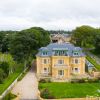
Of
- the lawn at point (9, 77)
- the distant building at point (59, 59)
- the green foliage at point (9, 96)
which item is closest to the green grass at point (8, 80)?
the lawn at point (9, 77)

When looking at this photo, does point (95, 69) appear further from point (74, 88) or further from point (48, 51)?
point (74, 88)

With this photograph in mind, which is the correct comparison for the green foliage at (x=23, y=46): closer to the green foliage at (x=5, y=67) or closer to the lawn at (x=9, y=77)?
the lawn at (x=9, y=77)

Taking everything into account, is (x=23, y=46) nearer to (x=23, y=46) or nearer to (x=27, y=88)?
(x=23, y=46)

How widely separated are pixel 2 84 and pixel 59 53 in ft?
41.5

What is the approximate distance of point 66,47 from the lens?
58.2 metres

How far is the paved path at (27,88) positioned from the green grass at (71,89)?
141 centimetres

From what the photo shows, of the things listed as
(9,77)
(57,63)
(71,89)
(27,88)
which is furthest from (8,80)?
(71,89)

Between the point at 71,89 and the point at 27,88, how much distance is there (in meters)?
6.11

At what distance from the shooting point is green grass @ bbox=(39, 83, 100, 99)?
137 feet

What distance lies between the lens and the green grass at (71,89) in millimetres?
41719

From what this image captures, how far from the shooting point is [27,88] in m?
47.0

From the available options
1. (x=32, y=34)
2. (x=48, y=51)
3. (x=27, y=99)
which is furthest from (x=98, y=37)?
(x=27, y=99)

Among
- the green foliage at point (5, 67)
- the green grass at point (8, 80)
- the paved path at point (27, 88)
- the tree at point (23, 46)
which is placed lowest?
the paved path at point (27, 88)

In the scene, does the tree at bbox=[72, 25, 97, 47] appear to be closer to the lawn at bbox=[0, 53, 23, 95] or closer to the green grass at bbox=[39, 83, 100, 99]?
the lawn at bbox=[0, 53, 23, 95]
